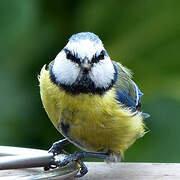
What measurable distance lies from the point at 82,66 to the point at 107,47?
0.87m

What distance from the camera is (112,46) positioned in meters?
2.89

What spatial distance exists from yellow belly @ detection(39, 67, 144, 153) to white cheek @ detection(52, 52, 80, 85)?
5cm

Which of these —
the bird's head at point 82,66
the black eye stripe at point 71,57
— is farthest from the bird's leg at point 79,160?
the black eye stripe at point 71,57

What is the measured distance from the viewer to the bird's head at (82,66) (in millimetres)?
2059

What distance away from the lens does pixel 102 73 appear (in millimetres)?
2170

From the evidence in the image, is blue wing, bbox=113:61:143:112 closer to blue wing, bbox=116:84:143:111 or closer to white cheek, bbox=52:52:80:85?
blue wing, bbox=116:84:143:111

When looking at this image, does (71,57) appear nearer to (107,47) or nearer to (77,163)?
(77,163)

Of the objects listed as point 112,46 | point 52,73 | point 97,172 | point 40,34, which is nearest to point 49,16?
point 40,34

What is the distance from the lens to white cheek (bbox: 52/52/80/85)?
210 centimetres

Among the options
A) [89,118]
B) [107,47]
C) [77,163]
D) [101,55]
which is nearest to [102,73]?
[101,55]

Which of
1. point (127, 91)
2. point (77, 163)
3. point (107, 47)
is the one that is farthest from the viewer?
point (107, 47)

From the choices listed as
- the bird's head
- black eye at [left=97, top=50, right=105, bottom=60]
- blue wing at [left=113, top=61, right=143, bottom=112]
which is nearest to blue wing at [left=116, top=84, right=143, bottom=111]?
blue wing at [left=113, top=61, right=143, bottom=112]

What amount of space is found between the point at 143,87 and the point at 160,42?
0.92ft

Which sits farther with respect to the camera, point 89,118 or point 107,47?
point 107,47
